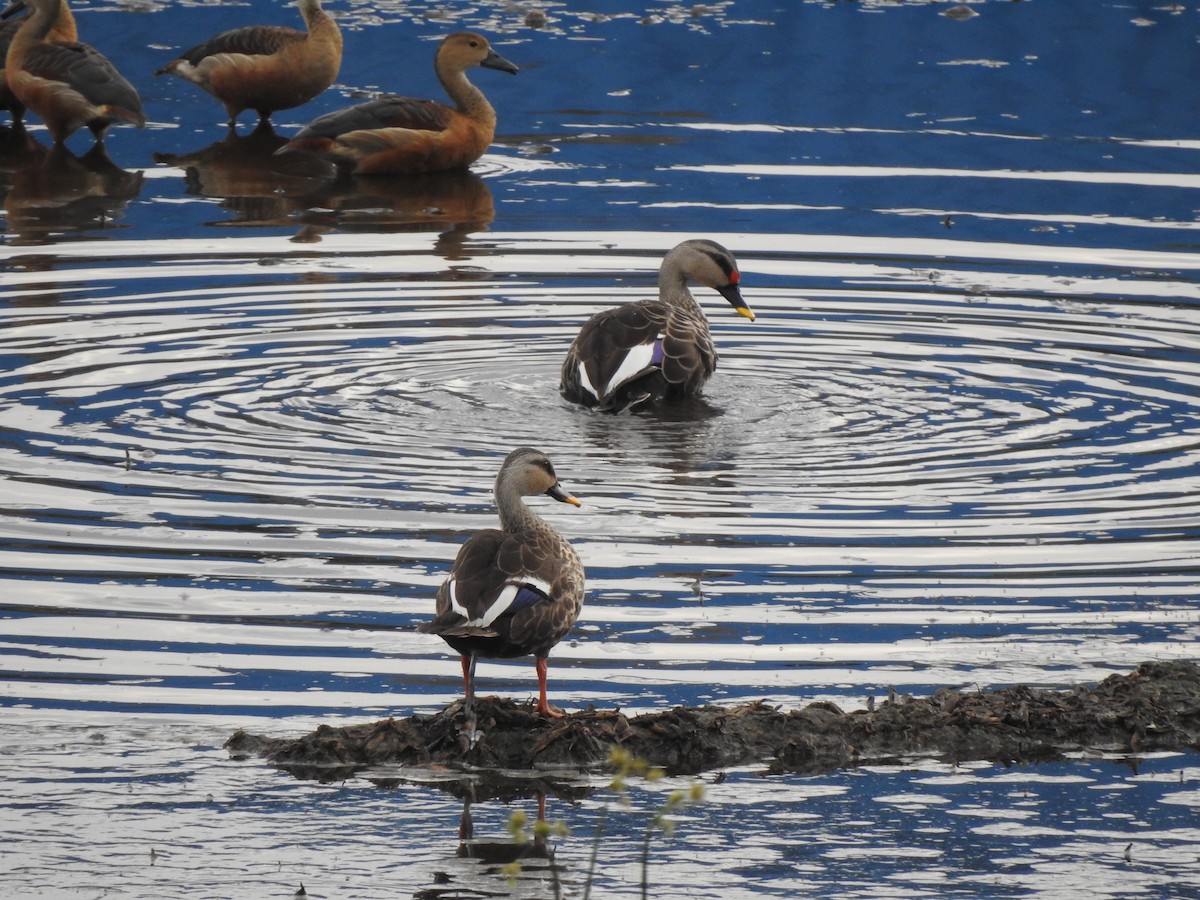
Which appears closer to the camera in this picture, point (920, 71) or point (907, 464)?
point (907, 464)

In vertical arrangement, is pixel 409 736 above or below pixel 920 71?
below

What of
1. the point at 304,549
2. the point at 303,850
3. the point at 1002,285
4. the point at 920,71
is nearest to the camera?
the point at 303,850

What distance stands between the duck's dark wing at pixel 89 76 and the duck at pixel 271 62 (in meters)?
1.31

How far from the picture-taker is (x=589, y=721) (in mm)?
6965

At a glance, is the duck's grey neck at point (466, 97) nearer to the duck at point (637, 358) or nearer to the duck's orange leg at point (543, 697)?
the duck at point (637, 358)

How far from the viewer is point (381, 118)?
62.4 ft

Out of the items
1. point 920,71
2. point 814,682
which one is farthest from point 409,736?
point 920,71

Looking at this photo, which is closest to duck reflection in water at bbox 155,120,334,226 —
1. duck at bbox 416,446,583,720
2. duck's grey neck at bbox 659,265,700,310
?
duck's grey neck at bbox 659,265,700,310

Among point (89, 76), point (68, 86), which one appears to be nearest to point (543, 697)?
point (89, 76)

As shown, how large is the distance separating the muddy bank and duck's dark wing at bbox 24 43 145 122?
44.9ft

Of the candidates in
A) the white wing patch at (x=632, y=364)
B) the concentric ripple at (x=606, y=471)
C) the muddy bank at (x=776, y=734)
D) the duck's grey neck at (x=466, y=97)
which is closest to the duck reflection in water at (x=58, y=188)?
the concentric ripple at (x=606, y=471)

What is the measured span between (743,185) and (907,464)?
29.6 ft

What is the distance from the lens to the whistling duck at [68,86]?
1956 cm

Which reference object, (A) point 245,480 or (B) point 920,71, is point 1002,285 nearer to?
(A) point 245,480
